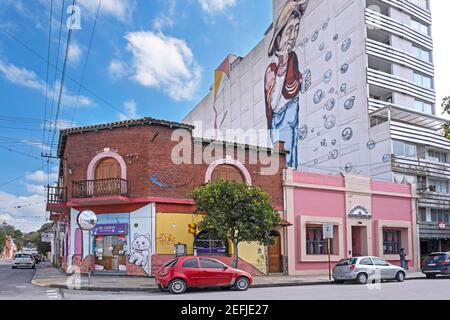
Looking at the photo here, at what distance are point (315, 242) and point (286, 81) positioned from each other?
2754 cm

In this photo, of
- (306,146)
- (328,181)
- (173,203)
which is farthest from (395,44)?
(173,203)

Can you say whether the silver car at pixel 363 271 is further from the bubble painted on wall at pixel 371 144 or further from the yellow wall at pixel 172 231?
the bubble painted on wall at pixel 371 144

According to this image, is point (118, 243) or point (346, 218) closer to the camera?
point (118, 243)

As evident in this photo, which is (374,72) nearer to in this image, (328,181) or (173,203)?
(328,181)

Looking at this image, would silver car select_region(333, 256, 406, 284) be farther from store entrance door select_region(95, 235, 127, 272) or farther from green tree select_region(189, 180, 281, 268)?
store entrance door select_region(95, 235, 127, 272)

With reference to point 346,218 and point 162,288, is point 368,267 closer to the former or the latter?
point 346,218

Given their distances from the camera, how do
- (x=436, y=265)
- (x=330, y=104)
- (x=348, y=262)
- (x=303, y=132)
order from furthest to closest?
(x=303, y=132)
(x=330, y=104)
(x=436, y=265)
(x=348, y=262)

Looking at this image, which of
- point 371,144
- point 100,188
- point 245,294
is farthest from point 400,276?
point 371,144

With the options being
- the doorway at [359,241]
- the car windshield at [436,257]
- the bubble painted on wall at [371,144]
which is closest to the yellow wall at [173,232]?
the doorway at [359,241]

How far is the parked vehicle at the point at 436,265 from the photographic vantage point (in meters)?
25.9

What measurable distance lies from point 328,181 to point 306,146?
18.4 meters

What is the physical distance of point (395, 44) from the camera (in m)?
43.7

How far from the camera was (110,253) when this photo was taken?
25391mm

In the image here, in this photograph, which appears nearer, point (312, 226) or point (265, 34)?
point (312, 226)
